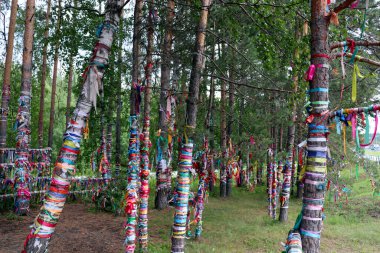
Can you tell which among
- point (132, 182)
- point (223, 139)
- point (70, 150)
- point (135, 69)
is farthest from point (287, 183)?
point (70, 150)

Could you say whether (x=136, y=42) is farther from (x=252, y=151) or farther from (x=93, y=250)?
(x=252, y=151)

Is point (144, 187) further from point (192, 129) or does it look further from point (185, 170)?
point (192, 129)

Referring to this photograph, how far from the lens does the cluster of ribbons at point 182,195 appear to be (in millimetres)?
4598

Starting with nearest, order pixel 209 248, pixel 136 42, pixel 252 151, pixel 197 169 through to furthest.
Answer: pixel 136 42
pixel 209 248
pixel 197 169
pixel 252 151

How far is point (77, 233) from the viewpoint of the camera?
8.02 meters

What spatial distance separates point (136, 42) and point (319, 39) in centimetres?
369

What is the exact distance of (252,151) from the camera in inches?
482

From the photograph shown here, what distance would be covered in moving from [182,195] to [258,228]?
6.21 meters

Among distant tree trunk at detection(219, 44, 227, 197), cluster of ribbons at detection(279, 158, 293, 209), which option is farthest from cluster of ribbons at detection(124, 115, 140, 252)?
distant tree trunk at detection(219, 44, 227, 197)

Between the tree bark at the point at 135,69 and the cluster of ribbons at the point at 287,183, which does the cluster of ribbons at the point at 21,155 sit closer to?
the tree bark at the point at 135,69

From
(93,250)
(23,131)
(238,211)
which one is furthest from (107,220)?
(238,211)

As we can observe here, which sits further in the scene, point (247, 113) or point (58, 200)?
point (247, 113)

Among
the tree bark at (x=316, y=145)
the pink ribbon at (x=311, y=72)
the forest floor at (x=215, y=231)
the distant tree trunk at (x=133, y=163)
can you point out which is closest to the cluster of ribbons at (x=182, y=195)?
the distant tree trunk at (x=133, y=163)

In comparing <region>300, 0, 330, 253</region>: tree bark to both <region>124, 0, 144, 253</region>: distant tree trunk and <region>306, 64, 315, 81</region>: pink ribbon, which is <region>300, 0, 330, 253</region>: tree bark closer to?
<region>306, 64, 315, 81</region>: pink ribbon
